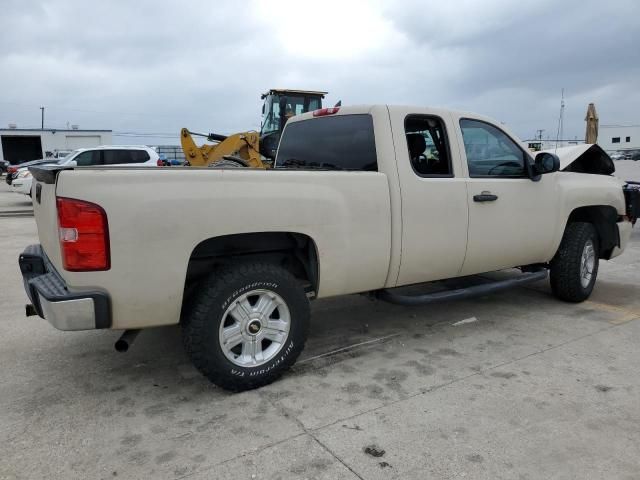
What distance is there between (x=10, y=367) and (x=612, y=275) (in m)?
7.09

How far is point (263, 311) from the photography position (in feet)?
11.2

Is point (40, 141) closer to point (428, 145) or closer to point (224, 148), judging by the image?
point (224, 148)

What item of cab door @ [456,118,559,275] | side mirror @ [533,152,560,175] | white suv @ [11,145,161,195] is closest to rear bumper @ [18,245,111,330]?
cab door @ [456,118,559,275]

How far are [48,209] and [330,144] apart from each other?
220cm

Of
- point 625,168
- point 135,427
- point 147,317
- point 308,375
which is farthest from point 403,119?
point 625,168

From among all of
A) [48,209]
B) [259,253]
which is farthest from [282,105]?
[48,209]

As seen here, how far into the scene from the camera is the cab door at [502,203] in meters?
4.40

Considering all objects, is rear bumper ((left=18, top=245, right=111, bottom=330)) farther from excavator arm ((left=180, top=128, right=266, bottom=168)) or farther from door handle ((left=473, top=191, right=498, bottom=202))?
excavator arm ((left=180, top=128, right=266, bottom=168))

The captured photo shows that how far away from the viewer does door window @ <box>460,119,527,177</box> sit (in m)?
4.49

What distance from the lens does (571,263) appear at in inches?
209

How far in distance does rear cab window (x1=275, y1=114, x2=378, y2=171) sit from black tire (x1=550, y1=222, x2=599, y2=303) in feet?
8.61

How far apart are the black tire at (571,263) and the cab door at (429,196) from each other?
1608 millimetres

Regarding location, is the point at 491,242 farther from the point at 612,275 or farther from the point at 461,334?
the point at 612,275

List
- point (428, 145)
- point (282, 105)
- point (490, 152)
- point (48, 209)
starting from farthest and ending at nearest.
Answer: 1. point (282, 105)
2. point (490, 152)
3. point (428, 145)
4. point (48, 209)
